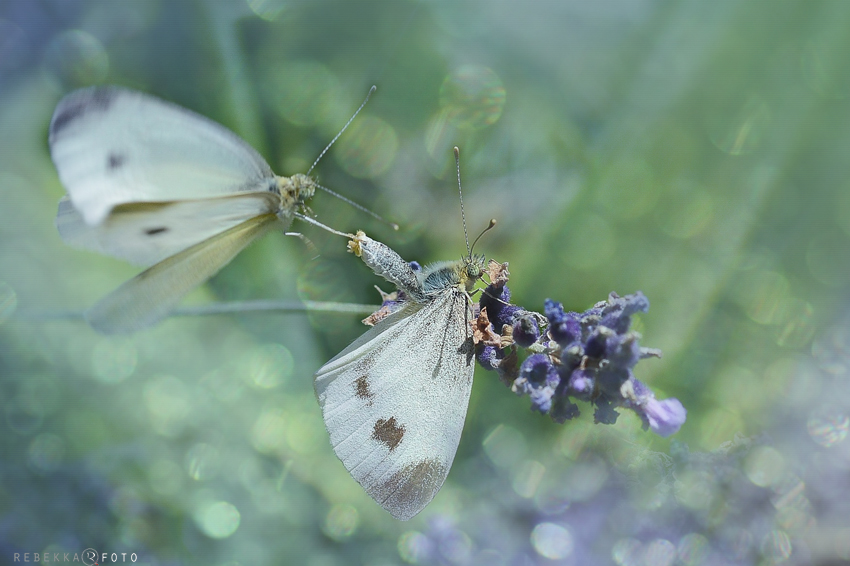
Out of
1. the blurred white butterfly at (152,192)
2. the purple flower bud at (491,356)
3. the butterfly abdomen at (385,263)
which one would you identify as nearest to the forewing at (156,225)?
the blurred white butterfly at (152,192)

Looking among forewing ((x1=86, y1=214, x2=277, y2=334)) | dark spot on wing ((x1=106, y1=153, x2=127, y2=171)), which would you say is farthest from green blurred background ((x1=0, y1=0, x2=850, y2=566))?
dark spot on wing ((x1=106, y1=153, x2=127, y2=171))

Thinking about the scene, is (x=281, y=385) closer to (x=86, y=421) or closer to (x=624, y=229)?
(x=86, y=421)

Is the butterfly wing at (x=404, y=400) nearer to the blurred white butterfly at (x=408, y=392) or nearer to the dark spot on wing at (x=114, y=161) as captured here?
the blurred white butterfly at (x=408, y=392)

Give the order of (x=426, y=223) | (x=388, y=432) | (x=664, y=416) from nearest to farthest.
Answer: (x=664, y=416)
(x=388, y=432)
(x=426, y=223)

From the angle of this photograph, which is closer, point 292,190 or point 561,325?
point 561,325

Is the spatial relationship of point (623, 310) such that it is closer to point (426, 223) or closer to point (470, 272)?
point (470, 272)

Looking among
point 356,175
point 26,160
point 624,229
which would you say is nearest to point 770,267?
point 624,229

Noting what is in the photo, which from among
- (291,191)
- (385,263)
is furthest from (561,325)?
(291,191)
